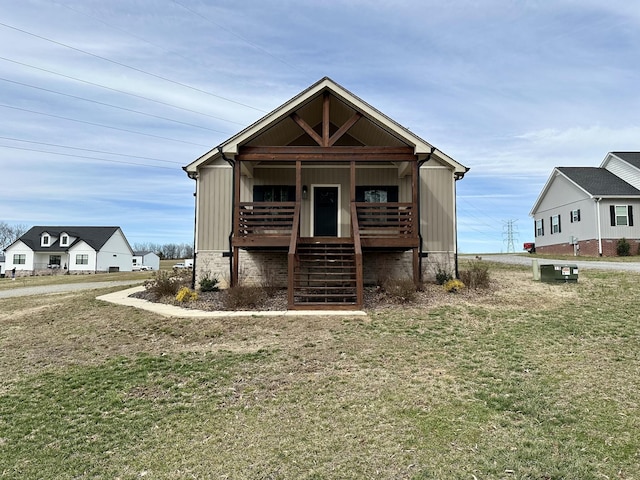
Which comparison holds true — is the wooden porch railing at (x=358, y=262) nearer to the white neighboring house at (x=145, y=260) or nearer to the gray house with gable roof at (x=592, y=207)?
the gray house with gable roof at (x=592, y=207)

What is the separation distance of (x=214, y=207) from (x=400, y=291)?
6.82 m

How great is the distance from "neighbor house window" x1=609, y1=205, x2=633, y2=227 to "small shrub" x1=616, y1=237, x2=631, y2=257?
1158mm

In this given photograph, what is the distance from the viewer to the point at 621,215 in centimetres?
2425

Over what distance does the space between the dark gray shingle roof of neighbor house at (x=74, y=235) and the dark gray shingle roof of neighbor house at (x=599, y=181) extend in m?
50.1

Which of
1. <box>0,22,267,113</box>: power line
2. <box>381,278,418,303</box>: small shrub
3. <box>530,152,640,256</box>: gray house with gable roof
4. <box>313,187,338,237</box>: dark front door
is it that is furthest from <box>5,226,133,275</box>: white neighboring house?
<box>530,152,640,256</box>: gray house with gable roof

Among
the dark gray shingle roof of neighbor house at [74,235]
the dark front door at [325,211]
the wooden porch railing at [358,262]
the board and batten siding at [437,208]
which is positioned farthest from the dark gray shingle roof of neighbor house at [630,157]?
the dark gray shingle roof of neighbor house at [74,235]

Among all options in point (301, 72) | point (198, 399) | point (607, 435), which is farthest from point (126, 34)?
point (607, 435)

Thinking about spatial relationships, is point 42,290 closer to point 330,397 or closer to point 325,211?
point 325,211

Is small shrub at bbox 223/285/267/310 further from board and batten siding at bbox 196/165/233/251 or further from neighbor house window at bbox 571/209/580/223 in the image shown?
neighbor house window at bbox 571/209/580/223

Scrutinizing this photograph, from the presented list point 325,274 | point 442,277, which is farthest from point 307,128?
point 442,277

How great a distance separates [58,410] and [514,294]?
10.1m

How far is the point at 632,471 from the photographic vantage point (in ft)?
11.0

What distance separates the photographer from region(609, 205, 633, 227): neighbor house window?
24.1 m

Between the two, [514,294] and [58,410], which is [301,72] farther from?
[58,410]
